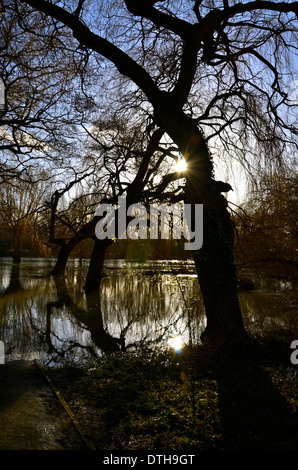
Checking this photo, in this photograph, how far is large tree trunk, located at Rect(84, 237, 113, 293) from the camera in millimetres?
12648

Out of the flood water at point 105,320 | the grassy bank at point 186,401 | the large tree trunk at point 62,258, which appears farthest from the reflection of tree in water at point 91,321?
the large tree trunk at point 62,258

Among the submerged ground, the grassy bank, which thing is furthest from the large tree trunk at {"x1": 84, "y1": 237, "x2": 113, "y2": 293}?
the grassy bank

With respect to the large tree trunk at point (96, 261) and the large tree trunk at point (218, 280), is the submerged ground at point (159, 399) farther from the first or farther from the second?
the large tree trunk at point (96, 261)

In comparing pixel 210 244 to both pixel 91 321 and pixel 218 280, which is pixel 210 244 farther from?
pixel 91 321

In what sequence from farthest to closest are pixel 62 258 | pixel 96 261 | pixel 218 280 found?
→ pixel 62 258
pixel 96 261
pixel 218 280

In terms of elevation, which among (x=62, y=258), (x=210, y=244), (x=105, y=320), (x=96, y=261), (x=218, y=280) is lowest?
(x=105, y=320)

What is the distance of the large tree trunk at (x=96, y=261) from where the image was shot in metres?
12.6

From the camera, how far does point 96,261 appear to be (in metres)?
12.9

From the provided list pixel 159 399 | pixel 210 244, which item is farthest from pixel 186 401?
pixel 210 244

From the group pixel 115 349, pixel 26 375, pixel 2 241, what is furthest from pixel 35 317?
pixel 2 241

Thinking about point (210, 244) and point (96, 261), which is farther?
point (96, 261)

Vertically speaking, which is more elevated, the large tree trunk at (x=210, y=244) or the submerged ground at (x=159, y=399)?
the large tree trunk at (x=210, y=244)

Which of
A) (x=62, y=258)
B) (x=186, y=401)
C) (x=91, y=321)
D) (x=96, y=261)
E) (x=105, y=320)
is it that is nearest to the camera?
(x=186, y=401)
